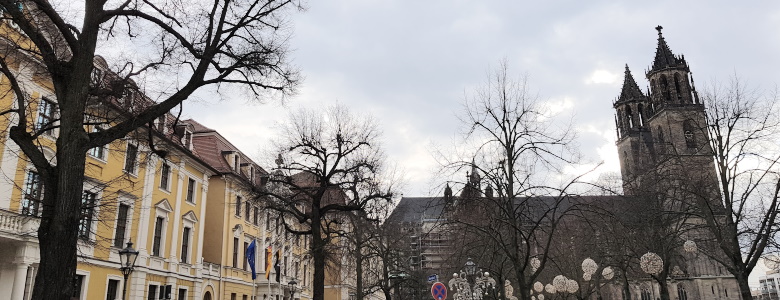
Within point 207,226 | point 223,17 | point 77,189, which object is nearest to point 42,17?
point 223,17

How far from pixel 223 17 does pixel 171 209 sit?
68.6 feet

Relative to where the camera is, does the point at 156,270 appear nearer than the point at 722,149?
No

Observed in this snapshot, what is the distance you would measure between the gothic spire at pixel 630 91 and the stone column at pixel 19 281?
94453 mm

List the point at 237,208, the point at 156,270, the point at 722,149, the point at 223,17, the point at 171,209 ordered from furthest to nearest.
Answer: the point at 237,208 < the point at 171,209 < the point at 156,270 < the point at 722,149 < the point at 223,17

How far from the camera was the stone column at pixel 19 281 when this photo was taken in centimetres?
1717

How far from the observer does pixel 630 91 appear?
93.4m

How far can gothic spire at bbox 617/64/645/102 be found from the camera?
306 feet

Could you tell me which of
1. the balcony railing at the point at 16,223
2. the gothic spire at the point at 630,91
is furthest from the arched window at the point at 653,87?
the balcony railing at the point at 16,223

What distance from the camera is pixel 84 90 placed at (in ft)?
26.9

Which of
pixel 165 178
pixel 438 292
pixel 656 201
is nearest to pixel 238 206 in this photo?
pixel 165 178

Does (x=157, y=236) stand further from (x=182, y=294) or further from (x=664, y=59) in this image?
(x=664, y=59)

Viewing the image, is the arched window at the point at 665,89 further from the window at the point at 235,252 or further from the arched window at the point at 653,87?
the window at the point at 235,252

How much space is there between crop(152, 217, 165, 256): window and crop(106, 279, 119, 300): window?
10.1 feet

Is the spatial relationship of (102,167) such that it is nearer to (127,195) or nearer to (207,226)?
Answer: (127,195)
